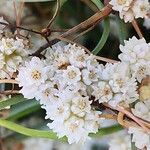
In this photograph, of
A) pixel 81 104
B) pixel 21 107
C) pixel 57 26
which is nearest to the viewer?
pixel 81 104

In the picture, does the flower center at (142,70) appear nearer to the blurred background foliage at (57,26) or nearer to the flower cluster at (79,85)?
the flower cluster at (79,85)

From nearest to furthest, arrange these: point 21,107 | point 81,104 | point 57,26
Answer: point 81,104, point 21,107, point 57,26

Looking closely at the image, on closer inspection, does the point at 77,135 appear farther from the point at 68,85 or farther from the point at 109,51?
the point at 109,51

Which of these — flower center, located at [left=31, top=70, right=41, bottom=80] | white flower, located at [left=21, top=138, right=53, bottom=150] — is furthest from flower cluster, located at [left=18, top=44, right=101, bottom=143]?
white flower, located at [left=21, top=138, right=53, bottom=150]

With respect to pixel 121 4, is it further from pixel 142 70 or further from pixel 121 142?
pixel 121 142

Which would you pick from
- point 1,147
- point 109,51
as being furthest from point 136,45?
point 1,147

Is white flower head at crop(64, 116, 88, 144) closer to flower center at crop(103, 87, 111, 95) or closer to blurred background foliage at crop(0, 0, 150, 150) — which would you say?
flower center at crop(103, 87, 111, 95)

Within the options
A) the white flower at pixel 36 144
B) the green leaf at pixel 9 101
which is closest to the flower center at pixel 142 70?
the green leaf at pixel 9 101

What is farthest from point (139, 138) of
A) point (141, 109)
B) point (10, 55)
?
point (10, 55)
